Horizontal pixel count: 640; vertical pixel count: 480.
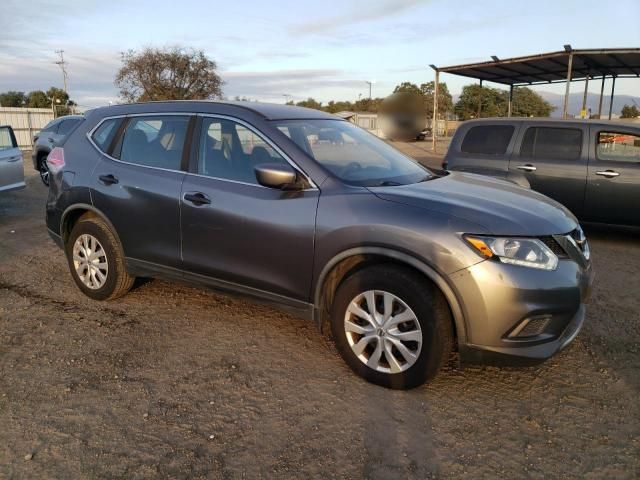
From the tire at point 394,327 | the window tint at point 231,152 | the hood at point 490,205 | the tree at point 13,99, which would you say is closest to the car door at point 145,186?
the window tint at point 231,152

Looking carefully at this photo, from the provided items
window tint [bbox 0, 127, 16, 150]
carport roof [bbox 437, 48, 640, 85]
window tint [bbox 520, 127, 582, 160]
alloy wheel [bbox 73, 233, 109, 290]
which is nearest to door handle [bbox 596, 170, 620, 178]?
window tint [bbox 520, 127, 582, 160]

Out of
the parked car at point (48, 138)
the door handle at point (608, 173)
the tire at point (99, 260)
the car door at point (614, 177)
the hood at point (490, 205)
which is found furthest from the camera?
the parked car at point (48, 138)

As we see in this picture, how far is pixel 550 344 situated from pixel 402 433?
1.02 m

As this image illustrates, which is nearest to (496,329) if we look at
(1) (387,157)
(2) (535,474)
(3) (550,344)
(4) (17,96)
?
(3) (550,344)

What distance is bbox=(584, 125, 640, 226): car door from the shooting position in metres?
6.72

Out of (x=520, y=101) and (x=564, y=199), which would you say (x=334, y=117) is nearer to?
(x=564, y=199)

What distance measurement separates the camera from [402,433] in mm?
2896

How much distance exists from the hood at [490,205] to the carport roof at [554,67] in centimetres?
1469

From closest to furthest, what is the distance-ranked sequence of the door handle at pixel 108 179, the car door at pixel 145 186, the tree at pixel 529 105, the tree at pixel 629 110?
the car door at pixel 145 186, the door handle at pixel 108 179, the tree at pixel 629 110, the tree at pixel 529 105

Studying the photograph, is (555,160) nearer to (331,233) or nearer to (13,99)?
(331,233)

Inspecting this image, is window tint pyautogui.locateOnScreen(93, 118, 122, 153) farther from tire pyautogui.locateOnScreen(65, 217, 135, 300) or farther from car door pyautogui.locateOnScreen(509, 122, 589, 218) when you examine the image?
car door pyautogui.locateOnScreen(509, 122, 589, 218)

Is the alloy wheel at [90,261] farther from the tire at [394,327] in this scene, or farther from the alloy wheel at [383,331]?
the alloy wheel at [383,331]

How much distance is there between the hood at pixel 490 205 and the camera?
10.1ft

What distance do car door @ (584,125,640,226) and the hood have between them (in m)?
3.68
